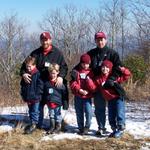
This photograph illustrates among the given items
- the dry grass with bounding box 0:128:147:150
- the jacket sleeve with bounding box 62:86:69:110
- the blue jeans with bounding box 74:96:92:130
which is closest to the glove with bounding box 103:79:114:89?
the blue jeans with bounding box 74:96:92:130

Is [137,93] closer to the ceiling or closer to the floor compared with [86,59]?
closer to the floor

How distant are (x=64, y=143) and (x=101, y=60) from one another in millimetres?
1420

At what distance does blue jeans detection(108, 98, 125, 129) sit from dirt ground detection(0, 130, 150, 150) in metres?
0.24

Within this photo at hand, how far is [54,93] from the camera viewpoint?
696 cm

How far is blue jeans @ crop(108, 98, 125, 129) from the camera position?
6688 millimetres

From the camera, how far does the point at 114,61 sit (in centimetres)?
673

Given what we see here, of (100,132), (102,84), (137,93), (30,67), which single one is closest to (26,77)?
(30,67)

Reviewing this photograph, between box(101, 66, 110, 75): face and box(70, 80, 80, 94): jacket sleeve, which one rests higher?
box(101, 66, 110, 75): face

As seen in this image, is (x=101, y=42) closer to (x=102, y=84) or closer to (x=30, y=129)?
(x=102, y=84)

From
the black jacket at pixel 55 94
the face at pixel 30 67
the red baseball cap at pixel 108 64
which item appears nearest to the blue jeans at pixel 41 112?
the black jacket at pixel 55 94

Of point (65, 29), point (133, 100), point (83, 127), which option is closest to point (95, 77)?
point (83, 127)

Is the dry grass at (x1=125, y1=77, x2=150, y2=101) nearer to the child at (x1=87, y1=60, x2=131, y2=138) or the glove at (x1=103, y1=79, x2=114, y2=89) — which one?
the child at (x1=87, y1=60, x2=131, y2=138)

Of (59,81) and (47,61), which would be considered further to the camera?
(47,61)

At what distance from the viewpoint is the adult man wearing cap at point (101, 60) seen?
6.70 metres
